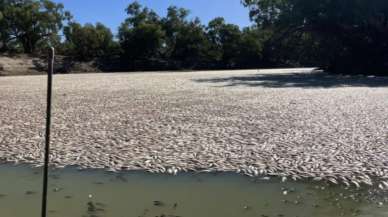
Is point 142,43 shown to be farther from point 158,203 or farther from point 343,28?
point 158,203

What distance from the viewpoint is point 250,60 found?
75188 mm

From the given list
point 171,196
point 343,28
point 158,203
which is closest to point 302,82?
point 343,28

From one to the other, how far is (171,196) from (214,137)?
3.92 m

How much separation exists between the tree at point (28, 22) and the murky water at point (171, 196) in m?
54.6

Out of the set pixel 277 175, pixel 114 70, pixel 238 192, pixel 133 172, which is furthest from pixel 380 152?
pixel 114 70

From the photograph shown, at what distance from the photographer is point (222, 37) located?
78438mm

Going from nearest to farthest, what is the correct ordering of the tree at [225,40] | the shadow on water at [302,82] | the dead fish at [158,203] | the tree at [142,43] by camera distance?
the dead fish at [158,203], the shadow on water at [302,82], the tree at [142,43], the tree at [225,40]

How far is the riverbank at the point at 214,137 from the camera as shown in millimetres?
7591

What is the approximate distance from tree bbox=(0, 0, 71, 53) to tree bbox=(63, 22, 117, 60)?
2.00 metres

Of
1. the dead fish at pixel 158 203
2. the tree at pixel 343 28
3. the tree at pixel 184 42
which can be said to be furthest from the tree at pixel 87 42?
the dead fish at pixel 158 203

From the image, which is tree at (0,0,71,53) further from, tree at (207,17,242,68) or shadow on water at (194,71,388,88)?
shadow on water at (194,71,388,88)

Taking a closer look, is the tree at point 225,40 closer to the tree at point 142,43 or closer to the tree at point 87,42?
the tree at point 142,43

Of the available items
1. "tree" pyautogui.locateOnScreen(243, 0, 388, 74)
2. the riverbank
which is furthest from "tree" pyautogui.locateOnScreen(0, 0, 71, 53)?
the riverbank

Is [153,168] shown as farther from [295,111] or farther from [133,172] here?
[295,111]
